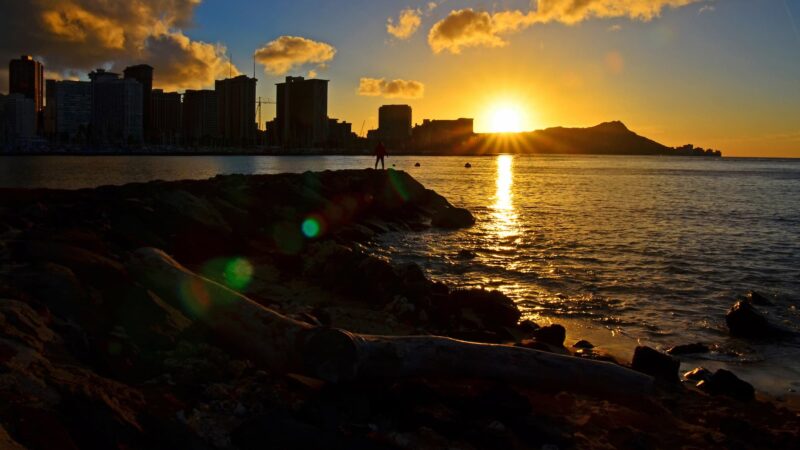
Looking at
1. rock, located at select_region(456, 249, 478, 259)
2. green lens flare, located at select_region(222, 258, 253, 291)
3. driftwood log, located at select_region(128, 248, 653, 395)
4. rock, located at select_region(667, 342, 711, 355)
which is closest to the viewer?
driftwood log, located at select_region(128, 248, 653, 395)

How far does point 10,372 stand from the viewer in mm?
4645

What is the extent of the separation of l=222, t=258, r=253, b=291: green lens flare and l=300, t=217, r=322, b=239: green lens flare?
493 centimetres

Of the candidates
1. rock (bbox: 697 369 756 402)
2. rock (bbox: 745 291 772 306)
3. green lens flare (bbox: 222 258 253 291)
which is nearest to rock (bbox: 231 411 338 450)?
rock (bbox: 697 369 756 402)

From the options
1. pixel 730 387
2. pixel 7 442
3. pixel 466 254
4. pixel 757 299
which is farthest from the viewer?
pixel 466 254

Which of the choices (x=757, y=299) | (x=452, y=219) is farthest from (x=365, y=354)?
(x=452, y=219)

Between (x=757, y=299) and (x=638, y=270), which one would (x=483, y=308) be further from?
(x=638, y=270)

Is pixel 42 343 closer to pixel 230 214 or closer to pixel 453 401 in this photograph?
pixel 453 401

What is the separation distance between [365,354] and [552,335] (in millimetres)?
4565

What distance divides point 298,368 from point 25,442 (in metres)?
2.66

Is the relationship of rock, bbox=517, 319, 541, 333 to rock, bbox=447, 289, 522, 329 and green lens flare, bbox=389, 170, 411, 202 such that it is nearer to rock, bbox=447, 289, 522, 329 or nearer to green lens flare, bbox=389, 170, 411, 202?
rock, bbox=447, 289, 522, 329

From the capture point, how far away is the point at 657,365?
820cm

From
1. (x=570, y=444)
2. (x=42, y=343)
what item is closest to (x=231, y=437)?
(x=42, y=343)

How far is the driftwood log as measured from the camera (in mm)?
6113

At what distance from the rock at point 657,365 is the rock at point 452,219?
17.8 m
